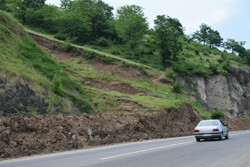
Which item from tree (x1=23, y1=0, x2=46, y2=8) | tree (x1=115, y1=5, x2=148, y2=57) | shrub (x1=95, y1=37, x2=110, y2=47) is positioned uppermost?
tree (x1=23, y1=0, x2=46, y2=8)

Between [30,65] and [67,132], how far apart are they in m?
9.86

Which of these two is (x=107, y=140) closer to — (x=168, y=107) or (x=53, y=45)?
(x=168, y=107)

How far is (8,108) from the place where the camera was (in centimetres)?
2025

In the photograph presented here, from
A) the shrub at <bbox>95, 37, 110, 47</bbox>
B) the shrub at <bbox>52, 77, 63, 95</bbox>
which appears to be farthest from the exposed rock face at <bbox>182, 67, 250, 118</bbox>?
the shrub at <bbox>52, 77, 63, 95</bbox>

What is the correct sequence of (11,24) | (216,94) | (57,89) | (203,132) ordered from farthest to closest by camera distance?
(216,94), (11,24), (57,89), (203,132)

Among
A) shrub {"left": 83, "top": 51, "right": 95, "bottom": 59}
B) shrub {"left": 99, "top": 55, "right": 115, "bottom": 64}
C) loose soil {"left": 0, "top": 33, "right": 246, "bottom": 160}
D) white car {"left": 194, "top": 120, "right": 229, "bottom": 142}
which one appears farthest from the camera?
shrub {"left": 83, "top": 51, "right": 95, "bottom": 59}

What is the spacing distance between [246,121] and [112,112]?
97.0ft

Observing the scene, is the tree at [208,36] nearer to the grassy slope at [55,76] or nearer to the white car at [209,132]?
the grassy slope at [55,76]

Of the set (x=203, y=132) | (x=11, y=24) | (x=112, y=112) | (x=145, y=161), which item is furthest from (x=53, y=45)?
(x=145, y=161)

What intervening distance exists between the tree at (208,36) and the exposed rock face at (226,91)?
4363cm

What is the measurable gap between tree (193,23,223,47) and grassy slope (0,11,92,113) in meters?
91.0

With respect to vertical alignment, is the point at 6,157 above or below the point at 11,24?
below

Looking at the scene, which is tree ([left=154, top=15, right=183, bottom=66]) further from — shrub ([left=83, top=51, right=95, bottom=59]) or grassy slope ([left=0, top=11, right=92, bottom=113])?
grassy slope ([left=0, top=11, right=92, bottom=113])

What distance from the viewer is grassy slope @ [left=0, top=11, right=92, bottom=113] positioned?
23900 millimetres
